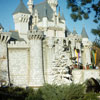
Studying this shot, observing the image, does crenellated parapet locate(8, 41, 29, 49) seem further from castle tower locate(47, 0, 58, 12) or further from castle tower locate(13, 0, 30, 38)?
castle tower locate(47, 0, 58, 12)

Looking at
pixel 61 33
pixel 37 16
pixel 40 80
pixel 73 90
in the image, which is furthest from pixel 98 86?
pixel 73 90

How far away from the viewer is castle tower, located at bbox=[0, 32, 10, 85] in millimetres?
36688

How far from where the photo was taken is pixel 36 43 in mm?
38719

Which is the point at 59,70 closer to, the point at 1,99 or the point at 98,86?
the point at 1,99

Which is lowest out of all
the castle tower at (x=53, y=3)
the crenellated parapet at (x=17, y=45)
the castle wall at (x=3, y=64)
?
the castle wall at (x=3, y=64)

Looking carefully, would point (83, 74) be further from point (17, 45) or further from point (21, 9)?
point (21, 9)

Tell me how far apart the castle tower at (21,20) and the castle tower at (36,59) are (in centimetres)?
610

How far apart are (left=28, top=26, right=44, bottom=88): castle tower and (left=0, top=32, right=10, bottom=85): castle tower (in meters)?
3.45

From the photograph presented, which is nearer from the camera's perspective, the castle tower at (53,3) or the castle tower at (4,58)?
the castle tower at (4,58)

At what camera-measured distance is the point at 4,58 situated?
37188mm

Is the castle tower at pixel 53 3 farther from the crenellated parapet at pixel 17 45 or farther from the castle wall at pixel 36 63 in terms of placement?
the crenellated parapet at pixel 17 45

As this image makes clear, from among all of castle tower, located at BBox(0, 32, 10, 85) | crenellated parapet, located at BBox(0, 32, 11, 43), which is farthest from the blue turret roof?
castle tower, located at BBox(0, 32, 10, 85)

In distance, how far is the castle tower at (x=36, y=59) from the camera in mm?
37281

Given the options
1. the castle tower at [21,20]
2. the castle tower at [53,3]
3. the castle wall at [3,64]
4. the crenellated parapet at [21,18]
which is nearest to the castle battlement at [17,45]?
the castle wall at [3,64]
